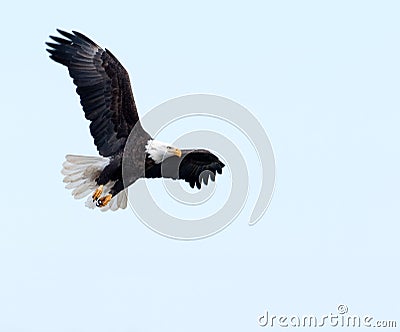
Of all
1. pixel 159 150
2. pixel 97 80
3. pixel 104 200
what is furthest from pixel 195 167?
pixel 97 80

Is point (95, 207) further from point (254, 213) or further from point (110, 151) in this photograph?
point (254, 213)

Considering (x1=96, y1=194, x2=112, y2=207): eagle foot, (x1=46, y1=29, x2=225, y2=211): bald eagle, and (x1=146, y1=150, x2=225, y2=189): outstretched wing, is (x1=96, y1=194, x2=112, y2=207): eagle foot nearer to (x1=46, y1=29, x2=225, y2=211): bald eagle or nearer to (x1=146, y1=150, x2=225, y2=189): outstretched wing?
(x1=46, y1=29, x2=225, y2=211): bald eagle

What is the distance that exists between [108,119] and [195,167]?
50.9 inches

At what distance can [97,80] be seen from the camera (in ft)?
39.6

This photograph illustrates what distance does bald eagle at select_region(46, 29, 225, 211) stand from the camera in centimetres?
1209

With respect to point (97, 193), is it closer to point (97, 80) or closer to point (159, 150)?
point (159, 150)

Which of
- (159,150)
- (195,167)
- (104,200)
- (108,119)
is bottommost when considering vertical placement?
(104,200)

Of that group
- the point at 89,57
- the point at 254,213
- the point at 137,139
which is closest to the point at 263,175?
the point at 254,213

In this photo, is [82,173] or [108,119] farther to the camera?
[82,173]

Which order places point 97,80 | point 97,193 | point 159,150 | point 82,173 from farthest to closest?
point 82,173 < point 97,193 < point 159,150 < point 97,80

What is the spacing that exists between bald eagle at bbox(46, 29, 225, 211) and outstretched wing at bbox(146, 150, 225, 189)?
17 millimetres

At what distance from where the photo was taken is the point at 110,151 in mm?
12289

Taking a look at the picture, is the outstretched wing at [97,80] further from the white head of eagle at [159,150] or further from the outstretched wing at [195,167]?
the outstretched wing at [195,167]

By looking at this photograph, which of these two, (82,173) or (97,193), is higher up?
(82,173)
